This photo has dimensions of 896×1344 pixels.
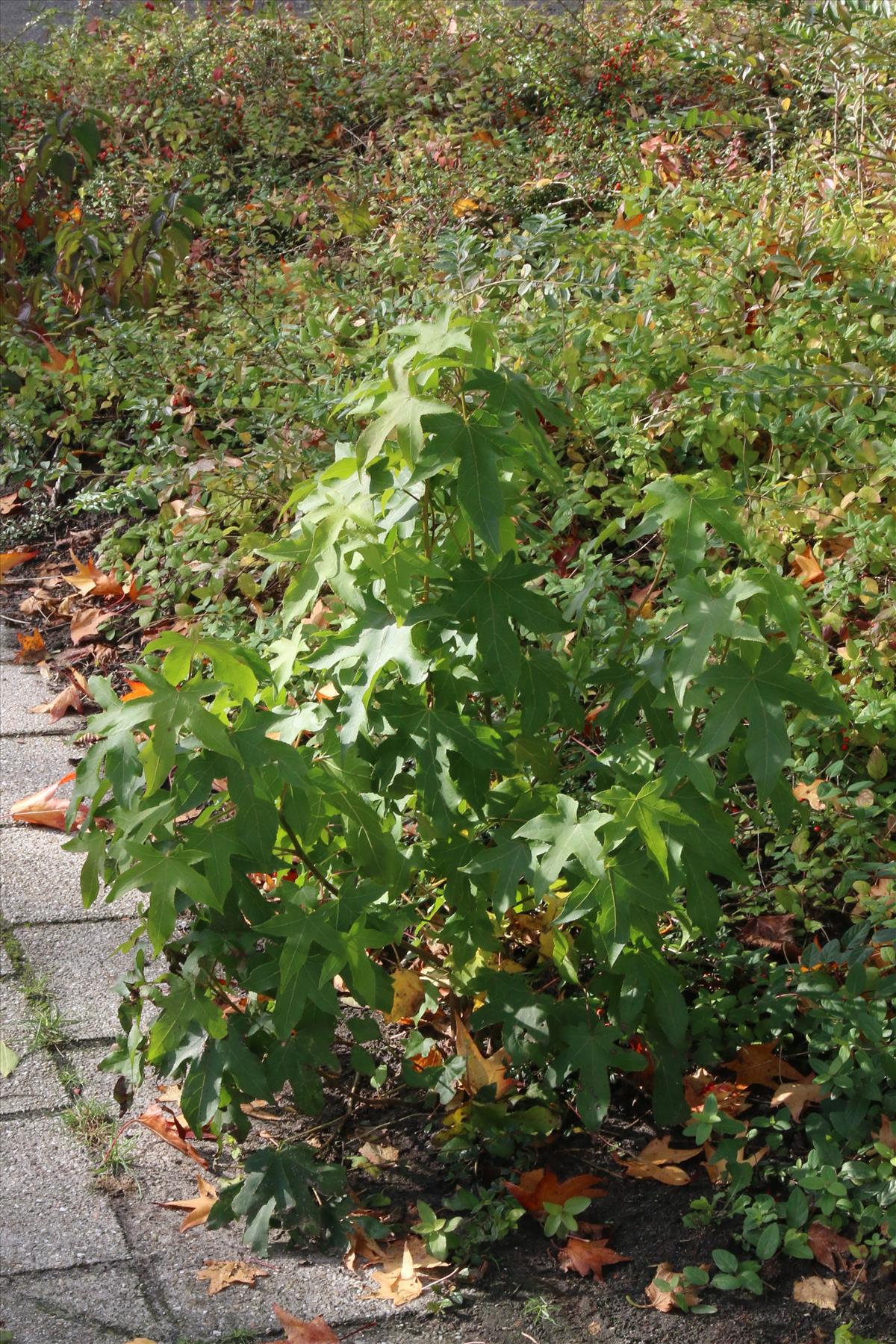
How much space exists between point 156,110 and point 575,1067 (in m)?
6.92

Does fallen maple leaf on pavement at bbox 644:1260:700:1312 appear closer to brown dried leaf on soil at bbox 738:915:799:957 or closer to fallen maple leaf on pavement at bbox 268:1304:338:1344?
fallen maple leaf on pavement at bbox 268:1304:338:1344

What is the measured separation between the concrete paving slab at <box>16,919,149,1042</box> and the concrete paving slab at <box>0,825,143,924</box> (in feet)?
0.17

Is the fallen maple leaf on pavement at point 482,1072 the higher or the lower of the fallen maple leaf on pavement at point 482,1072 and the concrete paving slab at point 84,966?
the higher

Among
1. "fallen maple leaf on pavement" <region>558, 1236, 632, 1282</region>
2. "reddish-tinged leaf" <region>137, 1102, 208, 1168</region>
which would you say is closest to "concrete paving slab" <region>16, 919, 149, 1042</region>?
"reddish-tinged leaf" <region>137, 1102, 208, 1168</region>

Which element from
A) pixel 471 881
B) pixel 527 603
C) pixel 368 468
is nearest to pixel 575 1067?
pixel 471 881

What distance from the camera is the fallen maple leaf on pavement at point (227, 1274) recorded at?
2191 mm

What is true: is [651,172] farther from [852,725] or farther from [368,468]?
[368,468]

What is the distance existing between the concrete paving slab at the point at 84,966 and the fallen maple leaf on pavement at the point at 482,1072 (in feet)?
2.52

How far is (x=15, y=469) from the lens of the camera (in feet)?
17.1

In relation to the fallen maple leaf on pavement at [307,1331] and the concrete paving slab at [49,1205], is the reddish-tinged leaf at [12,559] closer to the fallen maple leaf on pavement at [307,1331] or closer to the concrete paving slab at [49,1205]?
the concrete paving slab at [49,1205]

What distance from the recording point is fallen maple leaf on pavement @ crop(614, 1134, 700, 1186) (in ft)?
7.78

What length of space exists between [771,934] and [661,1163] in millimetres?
610

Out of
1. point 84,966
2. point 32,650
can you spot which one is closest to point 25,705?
point 32,650

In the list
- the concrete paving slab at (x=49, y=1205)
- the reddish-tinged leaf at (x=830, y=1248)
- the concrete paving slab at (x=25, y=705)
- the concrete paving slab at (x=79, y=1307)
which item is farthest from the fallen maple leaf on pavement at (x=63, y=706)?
the reddish-tinged leaf at (x=830, y=1248)
